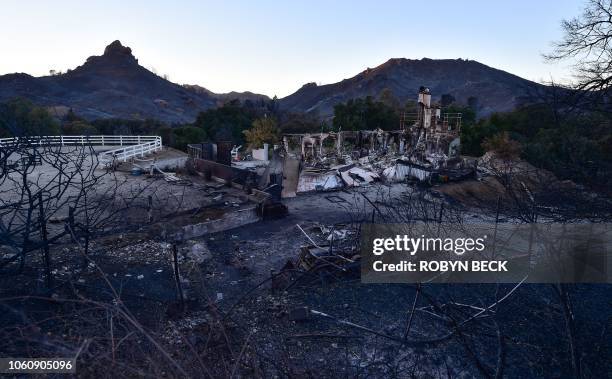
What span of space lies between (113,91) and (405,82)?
204 feet

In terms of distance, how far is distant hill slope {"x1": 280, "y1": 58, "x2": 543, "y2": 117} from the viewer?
76250 millimetres

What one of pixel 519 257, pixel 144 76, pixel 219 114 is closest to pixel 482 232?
pixel 519 257

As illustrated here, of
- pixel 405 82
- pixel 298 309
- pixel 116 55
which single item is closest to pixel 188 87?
pixel 116 55

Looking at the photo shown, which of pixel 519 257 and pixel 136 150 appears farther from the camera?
pixel 136 150

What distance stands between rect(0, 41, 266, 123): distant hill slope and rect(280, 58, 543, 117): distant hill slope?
22890 mm

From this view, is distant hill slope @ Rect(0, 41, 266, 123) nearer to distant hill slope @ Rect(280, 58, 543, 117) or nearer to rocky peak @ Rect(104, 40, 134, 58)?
rocky peak @ Rect(104, 40, 134, 58)

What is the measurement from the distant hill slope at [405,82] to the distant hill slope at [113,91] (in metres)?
22.9

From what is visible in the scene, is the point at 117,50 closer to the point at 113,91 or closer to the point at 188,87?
the point at 188,87

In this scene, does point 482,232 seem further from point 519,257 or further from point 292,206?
point 292,206

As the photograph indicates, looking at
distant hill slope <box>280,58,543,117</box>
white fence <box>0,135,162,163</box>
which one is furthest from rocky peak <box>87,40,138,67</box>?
white fence <box>0,135,162,163</box>

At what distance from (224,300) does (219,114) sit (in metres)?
30.9

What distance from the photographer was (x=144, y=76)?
3450 inches

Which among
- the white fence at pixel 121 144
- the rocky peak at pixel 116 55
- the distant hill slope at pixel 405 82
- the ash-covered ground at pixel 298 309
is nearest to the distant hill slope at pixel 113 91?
the rocky peak at pixel 116 55

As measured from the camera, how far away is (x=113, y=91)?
2847 inches
